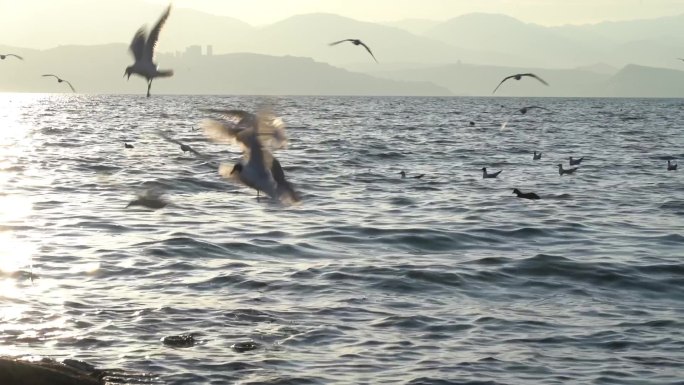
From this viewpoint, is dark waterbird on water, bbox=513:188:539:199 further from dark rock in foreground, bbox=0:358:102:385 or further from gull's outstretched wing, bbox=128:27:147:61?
dark rock in foreground, bbox=0:358:102:385

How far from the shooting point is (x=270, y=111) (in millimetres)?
10125

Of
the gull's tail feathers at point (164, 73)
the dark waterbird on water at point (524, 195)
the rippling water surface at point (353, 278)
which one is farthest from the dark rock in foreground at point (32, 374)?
the dark waterbird on water at point (524, 195)

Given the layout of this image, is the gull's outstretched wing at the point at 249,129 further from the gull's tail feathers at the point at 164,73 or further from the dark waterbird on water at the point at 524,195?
the dark waterbird on water at the point at 524,195

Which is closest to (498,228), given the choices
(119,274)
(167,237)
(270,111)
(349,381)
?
(167,237)

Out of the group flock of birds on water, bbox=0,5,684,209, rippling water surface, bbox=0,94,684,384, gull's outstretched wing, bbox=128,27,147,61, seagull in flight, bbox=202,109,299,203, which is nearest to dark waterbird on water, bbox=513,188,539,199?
rippling water surface, bbox=0,94,684,384

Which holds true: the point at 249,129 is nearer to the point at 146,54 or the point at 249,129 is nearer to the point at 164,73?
the point at 164,73

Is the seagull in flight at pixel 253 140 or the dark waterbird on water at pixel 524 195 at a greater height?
the seagull in flight at pixel 253 140

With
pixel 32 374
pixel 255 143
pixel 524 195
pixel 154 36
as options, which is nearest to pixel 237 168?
pixel 255 143

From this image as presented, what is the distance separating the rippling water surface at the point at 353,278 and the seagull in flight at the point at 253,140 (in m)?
0.78

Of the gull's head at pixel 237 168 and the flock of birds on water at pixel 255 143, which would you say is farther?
the gull's head at pixel 237 168

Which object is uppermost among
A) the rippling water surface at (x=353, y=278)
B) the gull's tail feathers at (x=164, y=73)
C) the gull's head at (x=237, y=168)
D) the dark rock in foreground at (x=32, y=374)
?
the gull's tail feathers at (x=164, y=73)

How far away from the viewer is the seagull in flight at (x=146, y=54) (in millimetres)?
14220

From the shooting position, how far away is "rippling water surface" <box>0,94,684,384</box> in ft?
40.3

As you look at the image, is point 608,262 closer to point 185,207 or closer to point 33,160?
point 185,207
